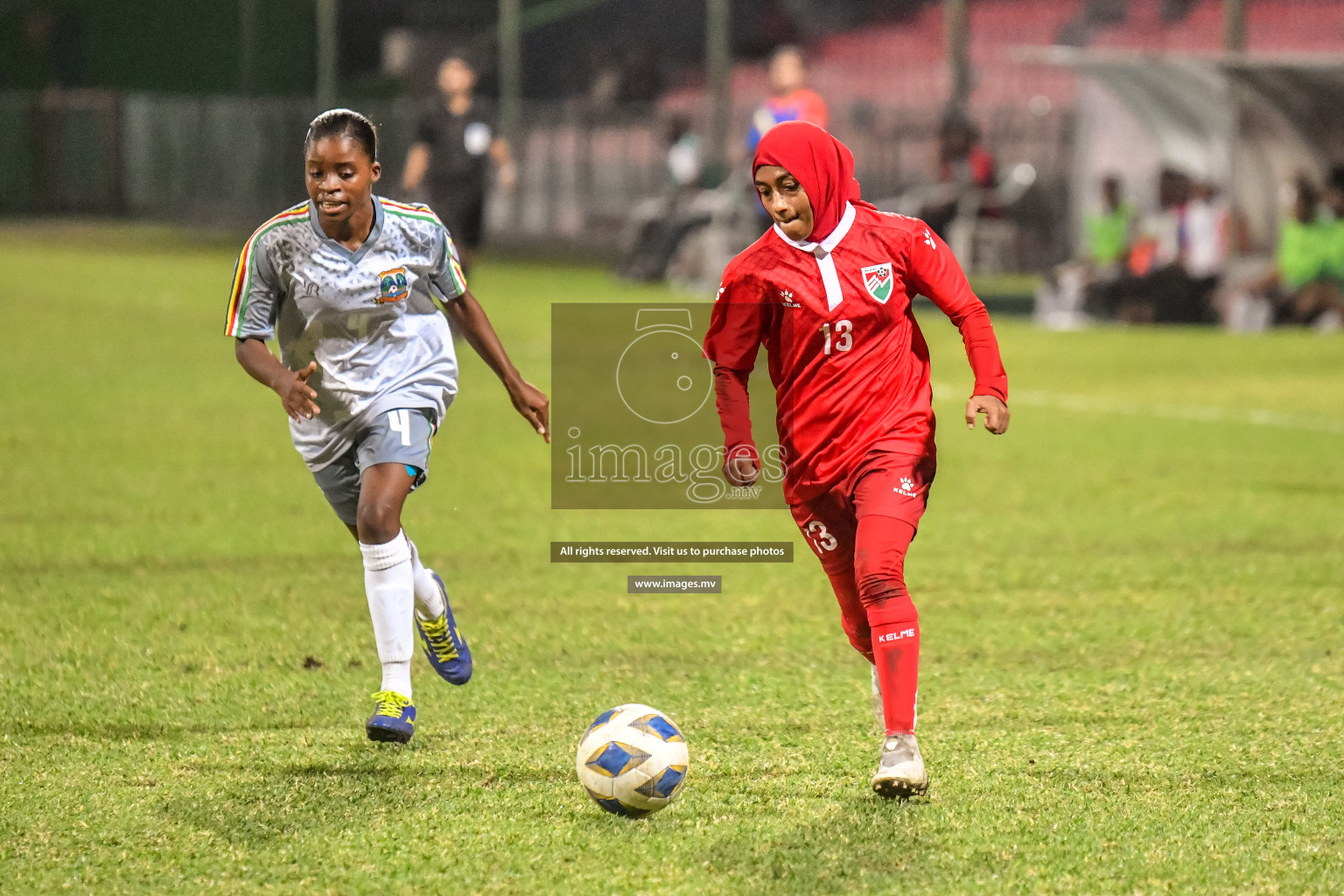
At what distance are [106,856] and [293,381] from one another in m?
1.35

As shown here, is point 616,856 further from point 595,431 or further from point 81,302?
point 81,302

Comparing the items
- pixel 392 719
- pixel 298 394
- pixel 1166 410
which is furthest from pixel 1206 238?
pixel 298 394

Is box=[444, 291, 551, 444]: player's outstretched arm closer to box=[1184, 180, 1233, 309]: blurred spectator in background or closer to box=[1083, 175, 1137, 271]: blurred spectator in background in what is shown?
box=[1184, 180, 1233, 309]: blurred spectator in background

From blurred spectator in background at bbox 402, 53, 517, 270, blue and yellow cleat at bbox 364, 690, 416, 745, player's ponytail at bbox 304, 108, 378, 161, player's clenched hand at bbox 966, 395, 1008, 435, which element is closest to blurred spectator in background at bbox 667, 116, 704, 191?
blurred spectator in background at bbox 402, 53, 517, 270

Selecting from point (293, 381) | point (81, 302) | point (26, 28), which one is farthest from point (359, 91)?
point (293, 381)

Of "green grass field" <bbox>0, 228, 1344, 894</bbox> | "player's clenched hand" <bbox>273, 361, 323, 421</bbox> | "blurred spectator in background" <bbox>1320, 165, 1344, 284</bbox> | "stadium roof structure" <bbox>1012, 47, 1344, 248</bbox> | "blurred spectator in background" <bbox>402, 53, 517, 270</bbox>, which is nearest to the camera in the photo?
"green grass field" <bbox>0, 228, 1344, 894</bbox>

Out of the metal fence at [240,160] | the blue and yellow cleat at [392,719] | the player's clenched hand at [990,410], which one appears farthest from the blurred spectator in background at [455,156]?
the metal fence at [240,160]

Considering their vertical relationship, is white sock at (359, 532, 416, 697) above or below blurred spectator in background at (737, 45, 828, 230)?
below

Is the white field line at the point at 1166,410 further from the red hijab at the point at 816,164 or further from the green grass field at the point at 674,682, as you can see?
the red hijab at the point at 816,164

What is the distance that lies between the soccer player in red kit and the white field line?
26.2ft

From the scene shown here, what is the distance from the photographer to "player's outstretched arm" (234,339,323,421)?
4785 millimetres

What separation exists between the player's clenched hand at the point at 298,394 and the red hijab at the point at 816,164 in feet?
4.24

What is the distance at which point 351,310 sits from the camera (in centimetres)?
512

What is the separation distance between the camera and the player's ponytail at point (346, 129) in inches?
194
